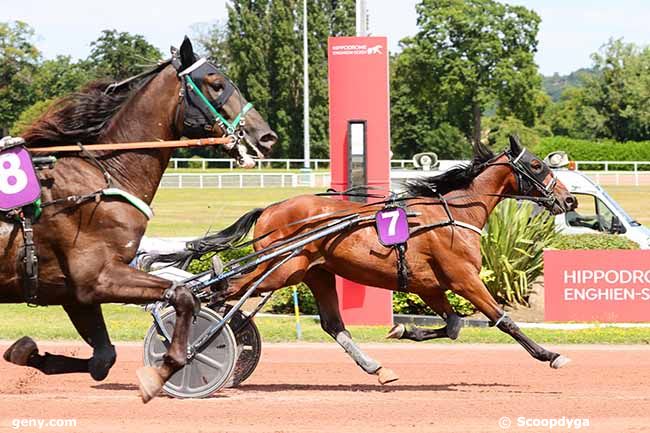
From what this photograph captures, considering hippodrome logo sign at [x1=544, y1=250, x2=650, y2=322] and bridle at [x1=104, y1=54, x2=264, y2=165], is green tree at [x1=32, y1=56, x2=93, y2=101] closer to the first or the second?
hippodrome logo sign at [x1=544, y1=250, x2=650, y2=322]

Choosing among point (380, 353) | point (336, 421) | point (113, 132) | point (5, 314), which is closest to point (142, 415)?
point (336, 421)

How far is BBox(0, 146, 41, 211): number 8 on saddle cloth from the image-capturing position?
577 cm

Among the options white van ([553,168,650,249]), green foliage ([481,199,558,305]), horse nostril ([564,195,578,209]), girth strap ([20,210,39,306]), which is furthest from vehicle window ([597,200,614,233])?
girth strap ([20,210,39,306])

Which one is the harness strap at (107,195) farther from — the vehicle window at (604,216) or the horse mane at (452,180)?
the vehicle window at (604,216)

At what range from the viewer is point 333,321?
8.12m

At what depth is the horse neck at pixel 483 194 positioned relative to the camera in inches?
326

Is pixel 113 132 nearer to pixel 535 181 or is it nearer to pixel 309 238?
pixel 309 238

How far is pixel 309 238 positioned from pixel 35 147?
217 centimetres

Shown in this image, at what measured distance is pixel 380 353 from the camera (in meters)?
9.91

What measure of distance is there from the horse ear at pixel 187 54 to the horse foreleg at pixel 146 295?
1.25 meters

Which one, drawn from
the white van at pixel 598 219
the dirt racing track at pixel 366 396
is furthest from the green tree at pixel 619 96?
the dirt racing track at pixel 366 396

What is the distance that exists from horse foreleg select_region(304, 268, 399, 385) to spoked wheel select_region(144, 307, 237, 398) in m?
1.21

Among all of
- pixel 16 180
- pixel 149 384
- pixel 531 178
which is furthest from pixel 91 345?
pixel 531 178

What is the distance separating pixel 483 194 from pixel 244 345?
2301mm
